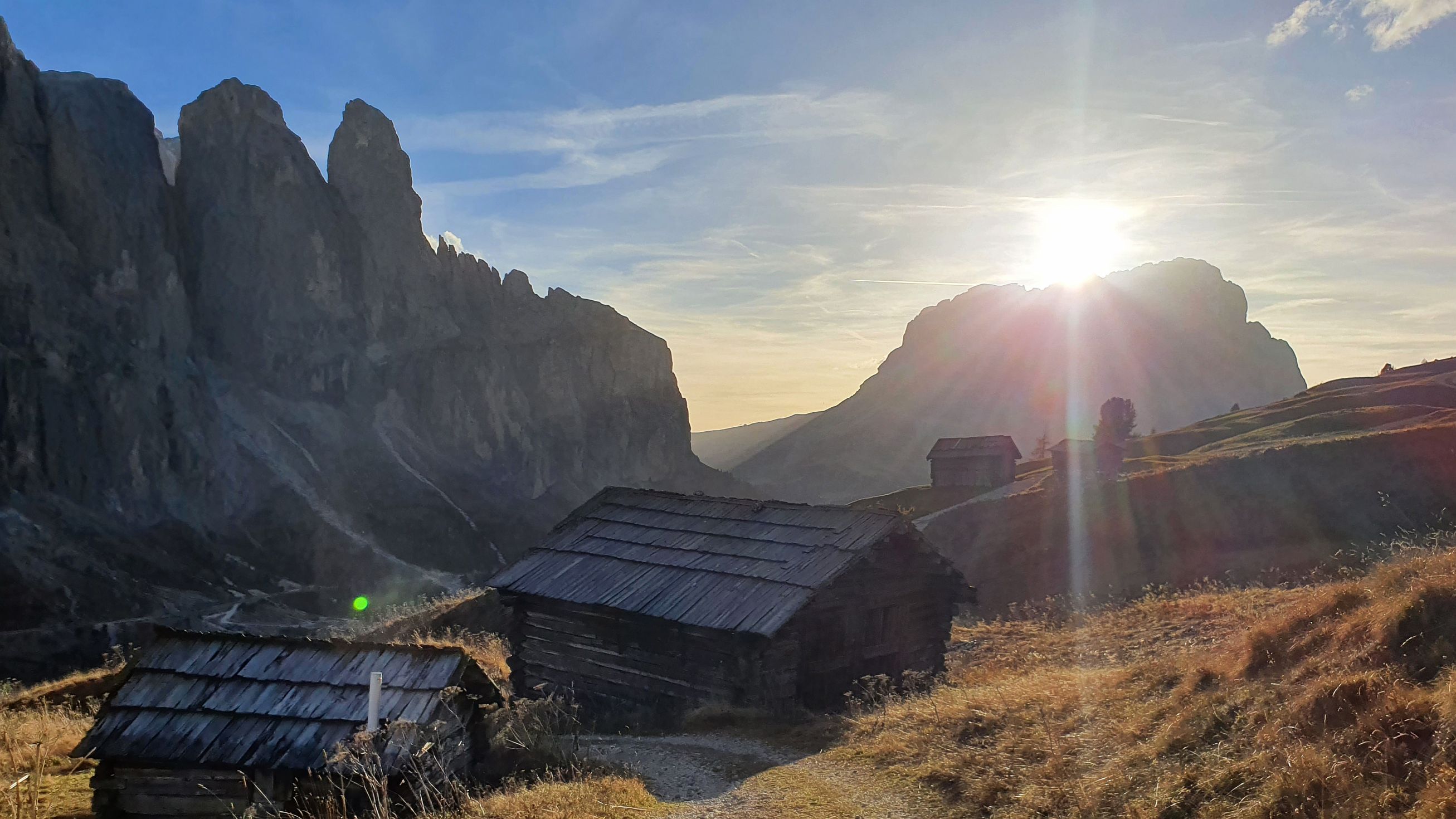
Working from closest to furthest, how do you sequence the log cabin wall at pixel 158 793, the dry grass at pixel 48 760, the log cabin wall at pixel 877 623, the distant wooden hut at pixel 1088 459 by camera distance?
the dry grass at pixel 48 760
the log cabin wall at pixel 158 793
the log cabin wall at pixel 877 623
the distant wooden hut at pixel 1088 459

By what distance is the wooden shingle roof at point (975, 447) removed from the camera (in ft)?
220

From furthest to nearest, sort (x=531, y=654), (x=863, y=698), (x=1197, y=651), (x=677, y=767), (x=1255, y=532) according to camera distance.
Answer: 1. (x=1255, y=532)
2. (x=531, y=654)
3. (x=863, y=698)
4. (x=1197, y=651)
5. (x=677, y=767)

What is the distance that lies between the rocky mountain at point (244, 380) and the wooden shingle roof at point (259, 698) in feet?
205

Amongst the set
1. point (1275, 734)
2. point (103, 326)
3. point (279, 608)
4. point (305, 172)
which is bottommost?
point (279, 608)

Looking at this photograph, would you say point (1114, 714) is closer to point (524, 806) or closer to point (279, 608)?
point (524, 806)

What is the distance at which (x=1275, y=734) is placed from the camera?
24.4ft

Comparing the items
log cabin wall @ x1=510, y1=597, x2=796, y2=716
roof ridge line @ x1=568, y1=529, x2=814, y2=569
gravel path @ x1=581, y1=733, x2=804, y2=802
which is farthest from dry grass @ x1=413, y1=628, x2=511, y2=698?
gravel path @ x1=581, y1=733, x2=804, y2=802

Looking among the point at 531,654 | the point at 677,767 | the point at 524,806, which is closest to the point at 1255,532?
the point at 531,654

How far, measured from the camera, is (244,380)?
4336 inches

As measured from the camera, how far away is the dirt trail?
28.8ft

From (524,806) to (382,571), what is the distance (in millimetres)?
95073

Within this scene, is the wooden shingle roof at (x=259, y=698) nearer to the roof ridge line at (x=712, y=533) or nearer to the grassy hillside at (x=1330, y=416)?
the roof ridge line at (x=712, y=533)

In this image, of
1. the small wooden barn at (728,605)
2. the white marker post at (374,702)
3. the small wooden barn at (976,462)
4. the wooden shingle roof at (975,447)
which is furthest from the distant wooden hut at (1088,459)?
the white marker post at (374,702)

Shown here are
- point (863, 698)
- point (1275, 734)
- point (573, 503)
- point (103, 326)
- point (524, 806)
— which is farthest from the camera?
point (573, 503)
